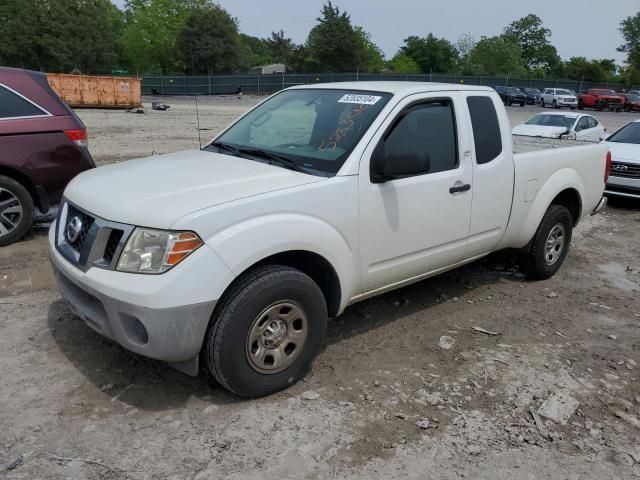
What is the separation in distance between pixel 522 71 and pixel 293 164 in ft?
350

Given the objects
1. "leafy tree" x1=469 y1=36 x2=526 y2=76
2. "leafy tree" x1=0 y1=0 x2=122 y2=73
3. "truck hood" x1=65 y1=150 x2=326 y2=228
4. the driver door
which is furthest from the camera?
"leafy tree" x1=469 y1=36 x2=526 y2=76

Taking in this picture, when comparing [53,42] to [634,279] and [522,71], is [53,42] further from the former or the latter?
[522,71]

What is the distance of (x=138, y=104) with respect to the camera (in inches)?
1200

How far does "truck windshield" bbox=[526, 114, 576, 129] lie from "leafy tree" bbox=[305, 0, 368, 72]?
2299 inches

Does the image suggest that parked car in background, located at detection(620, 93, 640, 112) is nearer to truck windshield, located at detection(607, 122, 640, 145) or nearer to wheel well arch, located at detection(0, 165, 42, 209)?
truck windshield, located at detection(607, 122, 640, 145)

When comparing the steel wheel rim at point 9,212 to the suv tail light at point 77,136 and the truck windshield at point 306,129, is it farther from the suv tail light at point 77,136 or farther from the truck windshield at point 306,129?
the truck windshield at point 306,129

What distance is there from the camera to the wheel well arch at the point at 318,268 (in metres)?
3.34

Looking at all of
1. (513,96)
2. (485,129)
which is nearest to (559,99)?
(513,96)

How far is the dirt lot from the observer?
2.83 m

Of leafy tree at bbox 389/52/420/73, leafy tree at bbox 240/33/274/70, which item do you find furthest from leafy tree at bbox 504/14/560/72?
leafy tree at bbox 240/33/274/70

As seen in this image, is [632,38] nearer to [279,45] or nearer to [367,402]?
[279,45]

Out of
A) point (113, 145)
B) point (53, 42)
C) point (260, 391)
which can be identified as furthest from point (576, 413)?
point (53, 42)

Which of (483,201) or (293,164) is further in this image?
(483,201)

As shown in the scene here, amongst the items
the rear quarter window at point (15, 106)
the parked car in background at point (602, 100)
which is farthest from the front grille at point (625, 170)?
the parked car in background at point (602, 100)
